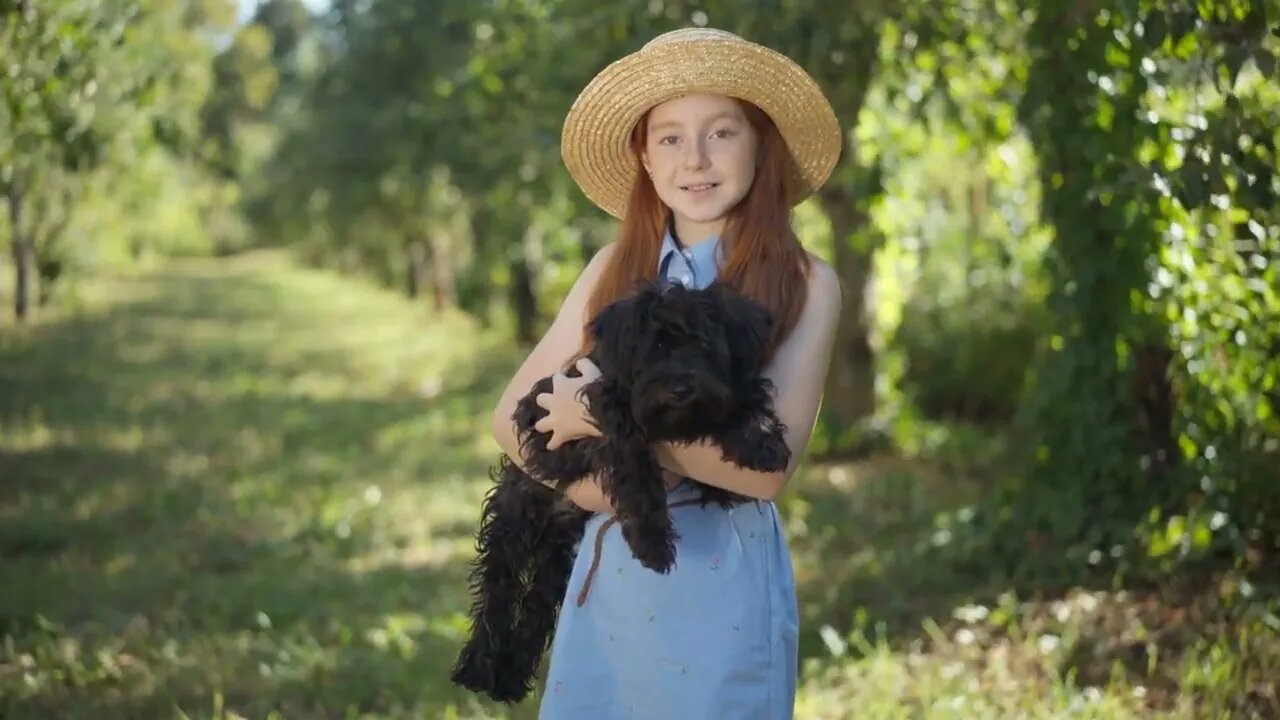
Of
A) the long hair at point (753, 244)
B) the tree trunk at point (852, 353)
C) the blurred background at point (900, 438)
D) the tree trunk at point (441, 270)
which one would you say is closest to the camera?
the long hair at point (753, 244)

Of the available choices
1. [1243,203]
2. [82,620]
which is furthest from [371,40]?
[1243,203]

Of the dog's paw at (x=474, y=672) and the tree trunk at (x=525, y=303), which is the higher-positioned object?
the dog's paw at (x=474, y=672)

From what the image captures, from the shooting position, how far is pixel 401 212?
2673 centimetres

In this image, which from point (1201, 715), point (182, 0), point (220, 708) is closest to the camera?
point (1201, 715)

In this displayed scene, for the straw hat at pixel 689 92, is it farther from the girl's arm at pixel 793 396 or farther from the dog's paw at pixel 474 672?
the dog's paw at pixel 474 672

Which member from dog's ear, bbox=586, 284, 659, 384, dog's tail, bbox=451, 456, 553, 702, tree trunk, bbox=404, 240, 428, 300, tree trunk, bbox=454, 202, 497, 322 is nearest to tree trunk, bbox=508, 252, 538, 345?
tree trunk, bbox=454, 202, 497, 322

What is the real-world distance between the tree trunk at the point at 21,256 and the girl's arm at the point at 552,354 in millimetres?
17200

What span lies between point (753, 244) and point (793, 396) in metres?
0.36

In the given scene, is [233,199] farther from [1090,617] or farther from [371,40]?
[1090,617]

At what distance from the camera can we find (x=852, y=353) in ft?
39.0

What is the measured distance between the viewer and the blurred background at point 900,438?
5.51m

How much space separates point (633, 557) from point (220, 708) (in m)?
3.15

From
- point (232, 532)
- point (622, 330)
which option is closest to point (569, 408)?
point (622, 330)

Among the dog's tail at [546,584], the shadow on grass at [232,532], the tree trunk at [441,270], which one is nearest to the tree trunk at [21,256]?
the shadow on grass at [232,532]
